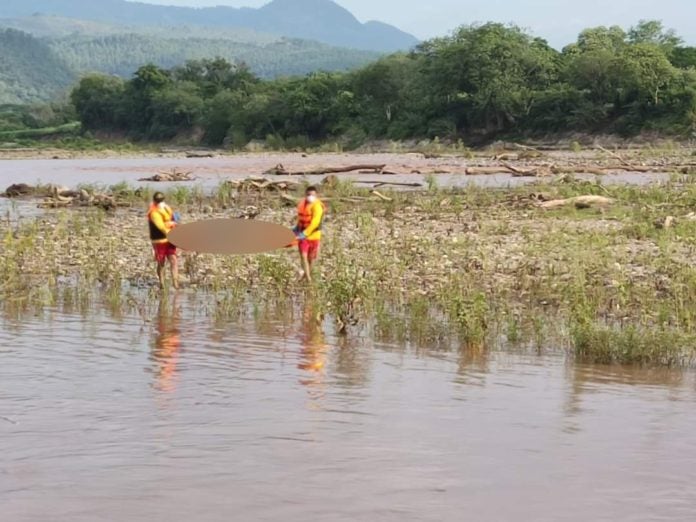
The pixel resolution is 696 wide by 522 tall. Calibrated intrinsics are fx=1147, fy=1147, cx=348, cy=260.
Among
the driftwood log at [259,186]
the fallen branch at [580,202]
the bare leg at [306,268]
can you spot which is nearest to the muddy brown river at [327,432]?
the bare leg at [306,268]

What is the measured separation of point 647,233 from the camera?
59.2 feet

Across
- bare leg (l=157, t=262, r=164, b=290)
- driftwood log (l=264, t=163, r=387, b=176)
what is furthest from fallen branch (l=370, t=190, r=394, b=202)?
driftwood log (l=264, t=163, r=387, b=176)

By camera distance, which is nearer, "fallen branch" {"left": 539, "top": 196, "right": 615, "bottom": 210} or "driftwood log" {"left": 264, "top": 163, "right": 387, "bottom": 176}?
"fallen branch" {"left": 539, "top": 196, "right": 615, "bottom": 210}

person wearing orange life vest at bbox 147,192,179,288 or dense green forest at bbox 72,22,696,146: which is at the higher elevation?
dense green forest at bbox 72,22,696,146

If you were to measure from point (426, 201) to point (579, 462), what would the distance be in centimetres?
1860

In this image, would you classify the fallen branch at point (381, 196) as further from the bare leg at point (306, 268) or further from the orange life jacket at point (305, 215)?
the bare leg at point (306, 268)

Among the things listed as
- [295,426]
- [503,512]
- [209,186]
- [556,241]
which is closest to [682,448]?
[503,512]

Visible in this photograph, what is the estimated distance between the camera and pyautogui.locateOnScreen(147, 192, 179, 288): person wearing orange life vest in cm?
1512

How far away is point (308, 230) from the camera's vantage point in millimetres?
15172

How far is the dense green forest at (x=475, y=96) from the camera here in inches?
3044

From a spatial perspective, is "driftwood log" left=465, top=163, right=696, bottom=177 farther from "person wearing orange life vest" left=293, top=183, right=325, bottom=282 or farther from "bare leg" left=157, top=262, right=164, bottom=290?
"bare leg" left=157, top=262, right=164, bottom=290

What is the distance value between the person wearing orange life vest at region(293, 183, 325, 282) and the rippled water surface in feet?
10.3

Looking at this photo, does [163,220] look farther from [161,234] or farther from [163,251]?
[163,251]

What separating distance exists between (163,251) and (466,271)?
4.01 meters
